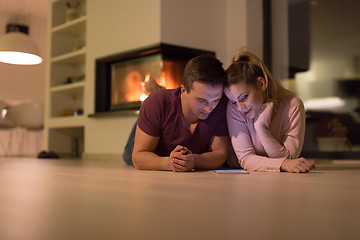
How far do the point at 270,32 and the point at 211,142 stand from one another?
2.24 meters

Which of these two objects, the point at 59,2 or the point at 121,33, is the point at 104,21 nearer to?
the point at 121,33

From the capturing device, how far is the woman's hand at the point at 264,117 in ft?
5.62

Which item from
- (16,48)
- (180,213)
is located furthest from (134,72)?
(180,213)

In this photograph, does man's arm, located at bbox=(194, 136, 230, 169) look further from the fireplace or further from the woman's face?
the fireplace

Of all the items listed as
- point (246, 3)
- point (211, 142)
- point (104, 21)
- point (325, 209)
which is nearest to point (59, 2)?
point (104, 21)

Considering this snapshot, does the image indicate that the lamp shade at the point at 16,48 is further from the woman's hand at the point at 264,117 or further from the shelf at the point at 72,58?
the woman's hand at the point at 264,117

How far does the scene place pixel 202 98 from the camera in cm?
162

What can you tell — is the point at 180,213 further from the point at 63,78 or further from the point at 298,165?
the point at 63,78

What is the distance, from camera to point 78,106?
5.14 m

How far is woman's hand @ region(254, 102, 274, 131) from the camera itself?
171 cm

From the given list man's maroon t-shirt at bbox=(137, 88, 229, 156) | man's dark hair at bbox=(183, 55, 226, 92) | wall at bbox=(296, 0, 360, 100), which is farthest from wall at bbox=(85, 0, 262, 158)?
man's dark hair at bbox=(183, 55, 226, 92)

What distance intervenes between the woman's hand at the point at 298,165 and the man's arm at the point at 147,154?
0.50m

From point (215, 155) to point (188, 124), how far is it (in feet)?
0.63

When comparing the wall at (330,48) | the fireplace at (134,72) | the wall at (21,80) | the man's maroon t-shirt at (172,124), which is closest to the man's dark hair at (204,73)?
the man's maroon t-shirt at (172,124)
